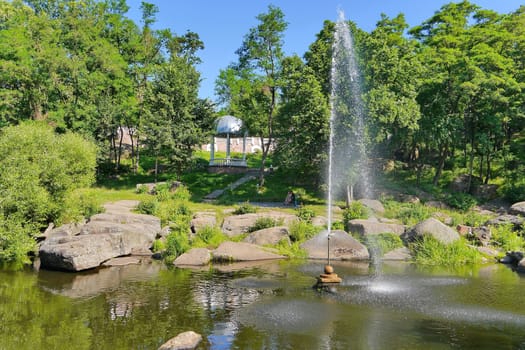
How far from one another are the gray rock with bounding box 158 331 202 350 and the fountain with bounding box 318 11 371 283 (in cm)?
2296

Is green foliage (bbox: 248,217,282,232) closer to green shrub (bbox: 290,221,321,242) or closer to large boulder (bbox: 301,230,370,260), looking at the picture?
green shrub (bbox: 290,221,321,242)

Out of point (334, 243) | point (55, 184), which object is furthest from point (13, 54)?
point (334, 243)

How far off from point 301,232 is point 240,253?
4875 millimetres

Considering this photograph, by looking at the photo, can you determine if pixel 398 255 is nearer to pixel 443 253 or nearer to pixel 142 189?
pixel 443 253

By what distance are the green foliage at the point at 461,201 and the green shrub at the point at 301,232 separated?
611 inches

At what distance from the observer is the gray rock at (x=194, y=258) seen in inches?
942

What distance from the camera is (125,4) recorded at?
5422 centimetres

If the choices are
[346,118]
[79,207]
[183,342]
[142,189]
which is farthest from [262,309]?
[142,189]

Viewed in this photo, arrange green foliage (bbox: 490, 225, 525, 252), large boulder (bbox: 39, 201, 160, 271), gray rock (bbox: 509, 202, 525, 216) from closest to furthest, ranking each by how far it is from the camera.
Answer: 1. large boulder (bbox: 39, 201, 160, 271)
2. green foliage (bbox: 490, 225, 525, 252)
3. gray rock (bbox: 509, 202, 525, 216)

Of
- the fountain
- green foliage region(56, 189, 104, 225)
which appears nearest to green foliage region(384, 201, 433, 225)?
the fountain

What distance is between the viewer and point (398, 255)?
26.1 m

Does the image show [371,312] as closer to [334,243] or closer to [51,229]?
[334,243]

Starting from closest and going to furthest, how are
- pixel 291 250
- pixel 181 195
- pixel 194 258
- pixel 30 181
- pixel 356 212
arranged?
pixel 30 181 < pixel 194 258 < pixel 291 250 < pixel 356 212 < pixel 181 195

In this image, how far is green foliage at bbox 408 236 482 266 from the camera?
25.1 meters
